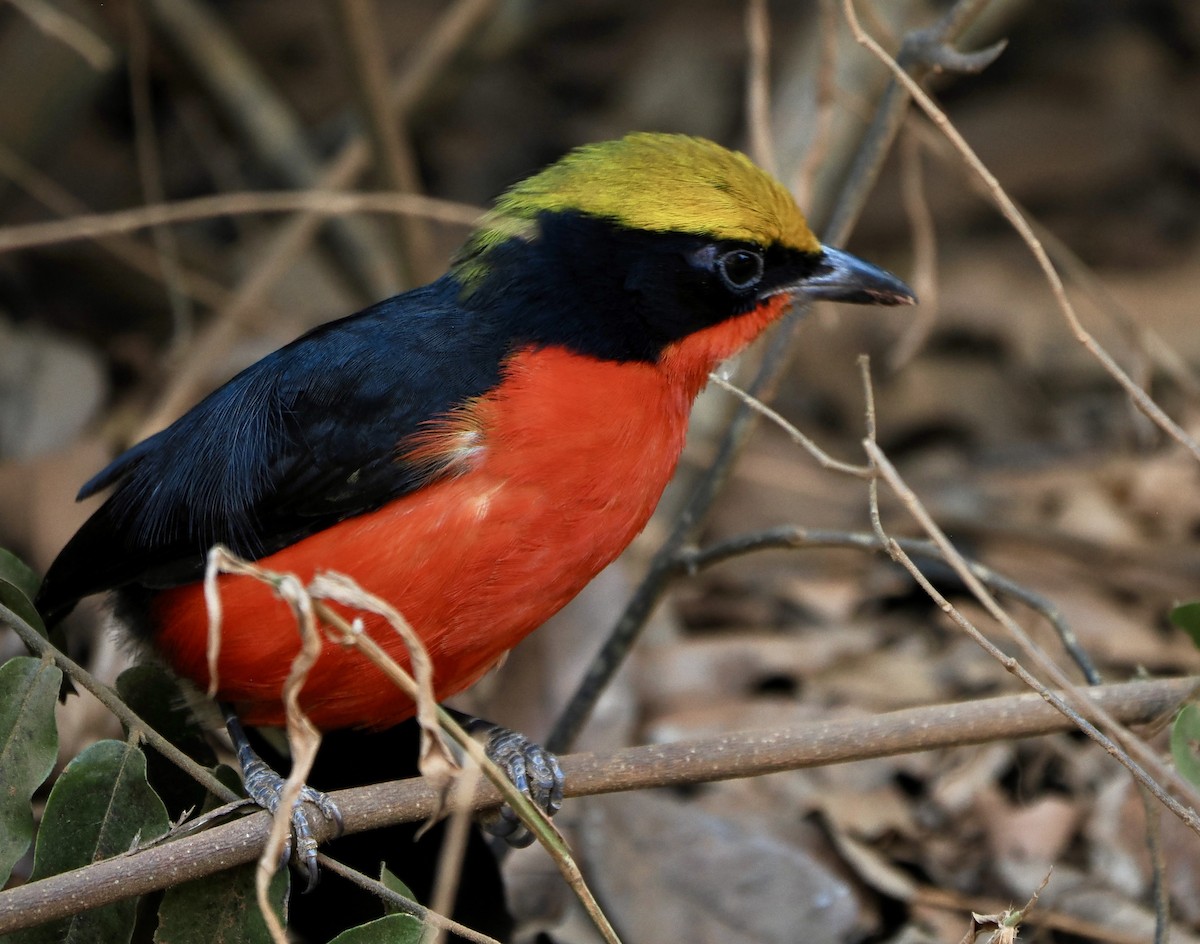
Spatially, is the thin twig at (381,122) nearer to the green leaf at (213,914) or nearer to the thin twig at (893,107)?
the thin twig at (893,107)

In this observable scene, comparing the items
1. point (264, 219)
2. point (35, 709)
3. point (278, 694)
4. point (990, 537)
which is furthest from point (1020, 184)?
point (35, 709)

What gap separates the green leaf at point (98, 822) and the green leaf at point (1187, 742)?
6.51 feet

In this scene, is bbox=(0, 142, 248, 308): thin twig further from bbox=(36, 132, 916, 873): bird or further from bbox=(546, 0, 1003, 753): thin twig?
bbox=(546, 0, 1003, 753): thin twig

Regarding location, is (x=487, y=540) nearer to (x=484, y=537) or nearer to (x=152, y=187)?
(x=484, y=537)

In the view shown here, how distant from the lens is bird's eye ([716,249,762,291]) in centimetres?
365

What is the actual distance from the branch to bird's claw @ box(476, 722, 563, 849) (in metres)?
0.16

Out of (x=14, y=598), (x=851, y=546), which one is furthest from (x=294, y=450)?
(x=851, y=546)

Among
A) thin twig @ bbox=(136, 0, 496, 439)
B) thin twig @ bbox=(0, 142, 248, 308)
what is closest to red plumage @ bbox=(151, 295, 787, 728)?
thin twig @ bbox=(136, 0, 496, 439)

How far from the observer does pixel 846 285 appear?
3.78 m

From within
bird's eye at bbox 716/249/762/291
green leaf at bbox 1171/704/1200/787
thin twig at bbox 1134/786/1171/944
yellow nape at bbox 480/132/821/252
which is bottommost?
thin twig at bbox 1134/786/1171/944

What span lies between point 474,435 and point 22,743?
110 cm

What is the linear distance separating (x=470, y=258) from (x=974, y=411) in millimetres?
4145

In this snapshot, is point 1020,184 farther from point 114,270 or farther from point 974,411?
point 114,270

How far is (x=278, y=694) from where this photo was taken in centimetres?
357
